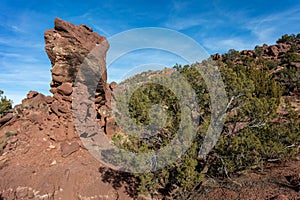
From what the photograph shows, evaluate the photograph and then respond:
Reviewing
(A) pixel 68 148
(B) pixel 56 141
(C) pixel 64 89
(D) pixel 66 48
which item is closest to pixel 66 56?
(D) pixel 66 48

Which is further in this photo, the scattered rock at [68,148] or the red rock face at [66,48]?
the red rock face at [66,48]

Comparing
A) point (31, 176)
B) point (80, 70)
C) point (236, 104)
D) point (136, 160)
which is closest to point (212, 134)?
point (236, 104)

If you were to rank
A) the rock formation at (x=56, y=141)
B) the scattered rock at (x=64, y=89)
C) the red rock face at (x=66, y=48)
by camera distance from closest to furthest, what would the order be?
the rock formation at (x=56, y=141) < the red rock face at (x=66, y=48) < the scattered rock at (x=64, y=89)

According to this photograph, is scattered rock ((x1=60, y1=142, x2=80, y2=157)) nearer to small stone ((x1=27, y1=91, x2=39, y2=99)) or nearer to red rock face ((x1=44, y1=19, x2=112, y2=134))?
red rock face ((x1=44, y1=19, x2=112, y2=134))

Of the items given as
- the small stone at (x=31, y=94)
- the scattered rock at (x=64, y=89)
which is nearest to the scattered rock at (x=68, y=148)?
the scattered rock at (x=64, y=89)

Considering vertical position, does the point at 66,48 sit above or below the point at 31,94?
above

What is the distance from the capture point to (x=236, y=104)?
7785 millimetres

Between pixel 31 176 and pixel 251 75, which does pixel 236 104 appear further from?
pixel 31 176

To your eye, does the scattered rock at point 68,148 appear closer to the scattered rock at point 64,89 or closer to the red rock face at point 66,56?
the red rock face at point 66,56

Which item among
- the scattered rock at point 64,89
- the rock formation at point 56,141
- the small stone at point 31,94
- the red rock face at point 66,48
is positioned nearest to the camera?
the rock formation at point 56,141

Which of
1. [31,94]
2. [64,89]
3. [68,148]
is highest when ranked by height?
[31,94]

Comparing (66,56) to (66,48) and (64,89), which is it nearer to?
(66,48)

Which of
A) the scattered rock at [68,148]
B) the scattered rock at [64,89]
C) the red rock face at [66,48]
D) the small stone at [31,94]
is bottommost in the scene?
the scattered rock at [68,148]

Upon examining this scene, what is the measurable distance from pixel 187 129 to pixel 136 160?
78.8 inches
